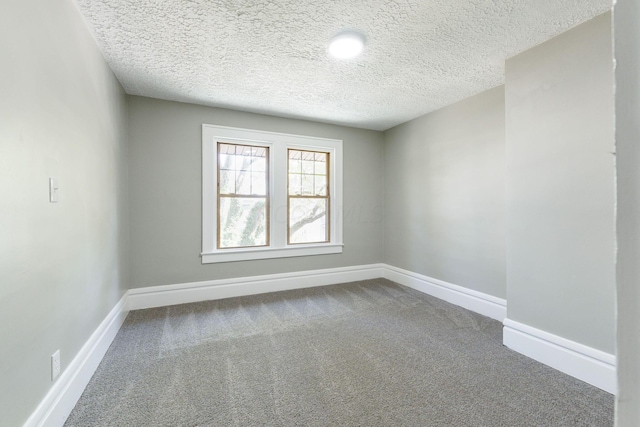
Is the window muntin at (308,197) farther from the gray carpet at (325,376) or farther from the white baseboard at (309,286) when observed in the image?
the gray carpet at (325,376)

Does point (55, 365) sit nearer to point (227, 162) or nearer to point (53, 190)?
point (53, 190)

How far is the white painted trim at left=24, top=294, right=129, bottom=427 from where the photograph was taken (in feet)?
4.66

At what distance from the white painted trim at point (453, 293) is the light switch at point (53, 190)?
145 inches

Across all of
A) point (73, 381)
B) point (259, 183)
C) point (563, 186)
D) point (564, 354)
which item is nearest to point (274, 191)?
point (259, 183)

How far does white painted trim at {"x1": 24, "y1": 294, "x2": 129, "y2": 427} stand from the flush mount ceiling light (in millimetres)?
2750

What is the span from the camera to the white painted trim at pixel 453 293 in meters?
2.99

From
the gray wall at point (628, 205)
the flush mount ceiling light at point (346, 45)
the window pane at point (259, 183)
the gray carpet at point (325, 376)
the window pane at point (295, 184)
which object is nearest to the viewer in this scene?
the gray wall at point (628, 205)

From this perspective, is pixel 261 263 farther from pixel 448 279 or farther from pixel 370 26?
pixel 370 26

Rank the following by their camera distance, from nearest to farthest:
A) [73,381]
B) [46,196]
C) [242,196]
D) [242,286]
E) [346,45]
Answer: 1. [46,196]
2. [73,381]
3. [346,45]
4. [242,286]
5. [242,196]

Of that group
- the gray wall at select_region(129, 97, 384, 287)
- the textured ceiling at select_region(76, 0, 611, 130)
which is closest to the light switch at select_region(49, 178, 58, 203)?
the textured ceiling at select_region(76, 0, 611, 130)

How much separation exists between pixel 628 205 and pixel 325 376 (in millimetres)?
2049

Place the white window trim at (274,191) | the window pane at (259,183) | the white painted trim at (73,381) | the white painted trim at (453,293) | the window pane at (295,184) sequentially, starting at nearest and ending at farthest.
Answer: the white painted trim at (73,381), the white painted trim at (453,293), the white window trim at (274,191), the window pane at (259,183), the window pane at (295,184)

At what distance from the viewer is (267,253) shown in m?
3.91

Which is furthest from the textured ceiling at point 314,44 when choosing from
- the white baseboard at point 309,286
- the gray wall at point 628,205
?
the white baseboard at point 309,286
